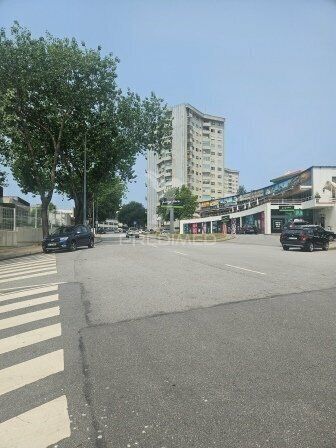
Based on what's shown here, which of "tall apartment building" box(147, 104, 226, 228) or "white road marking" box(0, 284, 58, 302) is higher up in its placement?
"tall apartment building" box(147, 104, 226, 228)

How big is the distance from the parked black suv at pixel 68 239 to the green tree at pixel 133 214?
112 m

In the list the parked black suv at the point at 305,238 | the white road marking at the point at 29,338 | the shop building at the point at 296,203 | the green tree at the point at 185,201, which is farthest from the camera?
the green tree at the point at 185,201

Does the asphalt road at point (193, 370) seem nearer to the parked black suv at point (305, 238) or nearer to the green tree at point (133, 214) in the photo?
the parked black suv at point (305, 238)

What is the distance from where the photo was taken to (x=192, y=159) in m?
115

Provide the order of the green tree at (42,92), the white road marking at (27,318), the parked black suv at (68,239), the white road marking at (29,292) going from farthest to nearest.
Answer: the green tree at (42,92) < the parked black suv at (68,239) < the white road marking at (29,292) < the white road marking at (27,318)

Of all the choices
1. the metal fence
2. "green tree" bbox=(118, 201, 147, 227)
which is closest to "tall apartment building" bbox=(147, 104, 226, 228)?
"green tree" bbox=(118, 201, 147, 227)

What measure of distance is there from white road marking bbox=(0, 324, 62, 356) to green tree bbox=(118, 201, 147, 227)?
440 feet

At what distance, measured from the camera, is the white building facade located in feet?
366

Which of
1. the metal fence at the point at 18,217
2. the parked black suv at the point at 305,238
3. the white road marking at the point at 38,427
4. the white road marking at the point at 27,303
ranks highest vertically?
the metal fence at the point at 18,217

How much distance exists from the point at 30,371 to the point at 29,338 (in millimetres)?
1320

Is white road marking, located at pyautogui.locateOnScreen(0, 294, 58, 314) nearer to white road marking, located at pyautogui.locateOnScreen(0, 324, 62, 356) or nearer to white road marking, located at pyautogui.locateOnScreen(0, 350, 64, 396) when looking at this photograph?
white road marking, located at pyautogui.locateOnScreen(0, 324, 62, 356)

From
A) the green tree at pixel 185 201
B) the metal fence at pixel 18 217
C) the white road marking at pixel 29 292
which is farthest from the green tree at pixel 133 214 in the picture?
the white road marking at pixel 29 292

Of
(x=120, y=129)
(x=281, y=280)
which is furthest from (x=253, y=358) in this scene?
(x=120, y=129)

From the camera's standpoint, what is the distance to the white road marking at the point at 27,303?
7.86 meters
